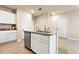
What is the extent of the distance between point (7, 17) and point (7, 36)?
4.05ft

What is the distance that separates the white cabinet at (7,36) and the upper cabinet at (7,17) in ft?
2.40

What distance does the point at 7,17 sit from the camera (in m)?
5.78

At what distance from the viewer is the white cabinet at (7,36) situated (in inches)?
203

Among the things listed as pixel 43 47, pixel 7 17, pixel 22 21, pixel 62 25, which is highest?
pixel 7 17

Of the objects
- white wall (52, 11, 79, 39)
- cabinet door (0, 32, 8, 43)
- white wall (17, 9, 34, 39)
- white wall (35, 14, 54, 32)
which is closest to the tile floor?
cabinet door (0, 32, 8, 43)

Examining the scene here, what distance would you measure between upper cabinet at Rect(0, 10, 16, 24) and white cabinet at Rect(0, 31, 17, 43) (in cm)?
73

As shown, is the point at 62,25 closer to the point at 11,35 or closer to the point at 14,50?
the point at 11,35

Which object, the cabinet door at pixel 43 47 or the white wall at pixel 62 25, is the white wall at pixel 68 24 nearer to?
the white wall at pixel 62 25

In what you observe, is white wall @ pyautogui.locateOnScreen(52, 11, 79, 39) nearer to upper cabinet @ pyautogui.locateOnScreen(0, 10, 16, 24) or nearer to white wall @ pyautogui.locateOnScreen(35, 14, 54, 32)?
white wall @ pyautogui.locateOnScreen(35, 14, 54, 32)

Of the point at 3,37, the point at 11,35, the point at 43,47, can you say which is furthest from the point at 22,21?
the point at 43,47

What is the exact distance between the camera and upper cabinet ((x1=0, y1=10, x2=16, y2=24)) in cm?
540

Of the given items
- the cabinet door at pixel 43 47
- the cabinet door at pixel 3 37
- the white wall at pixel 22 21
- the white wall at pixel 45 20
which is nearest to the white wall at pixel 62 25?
the white wall at pixel 45 20
